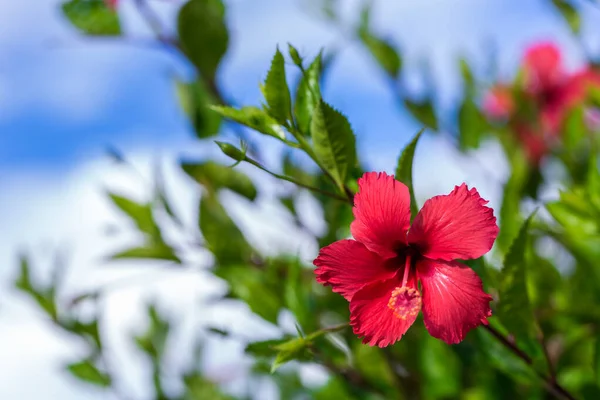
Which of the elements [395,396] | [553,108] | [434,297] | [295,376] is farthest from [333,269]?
[553,108]

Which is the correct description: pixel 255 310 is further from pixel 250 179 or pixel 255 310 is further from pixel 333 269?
pixel 333 269

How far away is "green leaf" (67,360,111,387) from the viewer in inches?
51.4

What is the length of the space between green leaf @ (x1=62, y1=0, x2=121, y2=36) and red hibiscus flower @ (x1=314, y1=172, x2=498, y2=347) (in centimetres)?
74

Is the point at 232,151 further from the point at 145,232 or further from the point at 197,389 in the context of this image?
the point at 197,389

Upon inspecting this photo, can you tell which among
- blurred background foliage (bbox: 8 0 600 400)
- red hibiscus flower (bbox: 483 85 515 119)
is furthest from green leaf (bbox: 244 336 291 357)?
red hibiscus flower (bbox: 483 85 515 119)

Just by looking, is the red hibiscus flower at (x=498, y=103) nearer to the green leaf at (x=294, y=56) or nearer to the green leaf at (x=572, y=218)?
the green leaf at (x=572, y=218)

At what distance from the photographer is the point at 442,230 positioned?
56cm

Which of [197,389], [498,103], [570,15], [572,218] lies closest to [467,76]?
[498,103]

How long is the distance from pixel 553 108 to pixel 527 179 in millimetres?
426

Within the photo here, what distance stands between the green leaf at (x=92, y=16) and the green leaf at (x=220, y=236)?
0.34m

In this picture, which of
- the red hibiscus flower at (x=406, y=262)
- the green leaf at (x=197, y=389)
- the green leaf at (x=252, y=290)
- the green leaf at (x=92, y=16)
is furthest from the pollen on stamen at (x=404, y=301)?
the green leaf at (x=197, y=389)

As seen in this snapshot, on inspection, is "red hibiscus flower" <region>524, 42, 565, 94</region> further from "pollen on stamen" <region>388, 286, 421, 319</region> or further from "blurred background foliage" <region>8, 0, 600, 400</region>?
"pollen on stamen" <region>388, 286, 421, 319</region>

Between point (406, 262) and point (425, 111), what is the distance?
3.00 ft

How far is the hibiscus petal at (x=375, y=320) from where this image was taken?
1.82 ft
